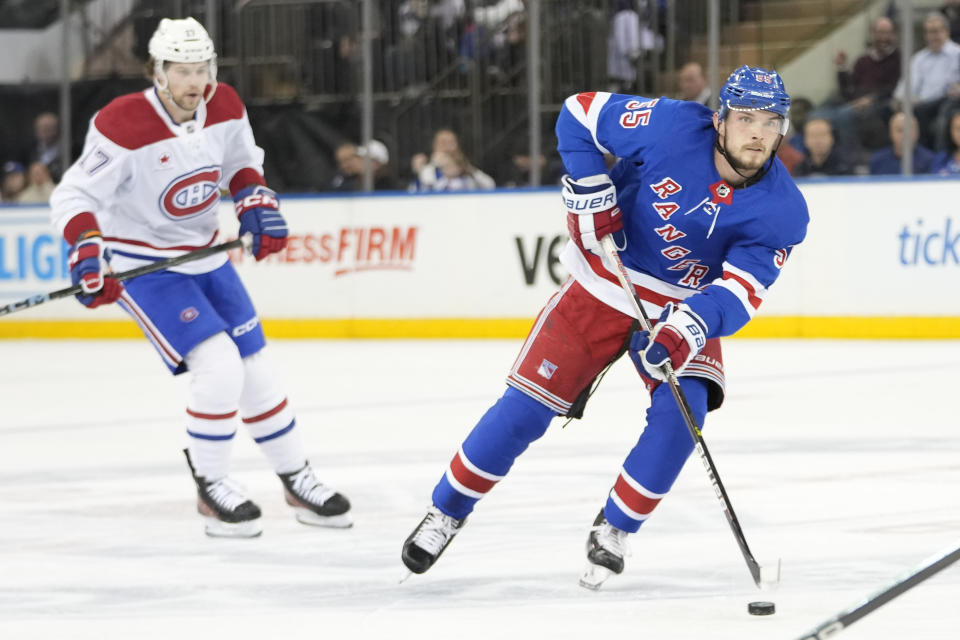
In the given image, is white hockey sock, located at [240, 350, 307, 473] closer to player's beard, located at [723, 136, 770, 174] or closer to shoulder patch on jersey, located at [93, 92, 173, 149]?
shoulder patch on jersey, located at [93, 92, 173, 149]

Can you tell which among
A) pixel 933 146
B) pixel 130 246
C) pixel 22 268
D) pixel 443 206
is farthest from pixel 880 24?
pixel 130 246

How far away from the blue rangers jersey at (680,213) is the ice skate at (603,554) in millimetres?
470

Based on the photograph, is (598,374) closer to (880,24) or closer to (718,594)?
(718,594)

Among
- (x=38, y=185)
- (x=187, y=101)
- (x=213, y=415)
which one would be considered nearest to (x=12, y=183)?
(x=38, y=185)

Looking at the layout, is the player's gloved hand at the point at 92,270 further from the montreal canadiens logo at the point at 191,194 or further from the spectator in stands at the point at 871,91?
the spectator in stands at the point at 871,91

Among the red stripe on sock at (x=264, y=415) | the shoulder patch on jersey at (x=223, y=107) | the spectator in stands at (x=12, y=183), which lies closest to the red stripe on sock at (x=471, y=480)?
the red stripe on sock at (x=264, y=415)

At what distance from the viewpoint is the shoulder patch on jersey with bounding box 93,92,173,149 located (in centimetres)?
416

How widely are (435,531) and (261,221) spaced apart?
1166mm

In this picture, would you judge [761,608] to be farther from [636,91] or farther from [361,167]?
[361,167]

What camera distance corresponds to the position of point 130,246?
14.0 ft

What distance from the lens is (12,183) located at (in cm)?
1021

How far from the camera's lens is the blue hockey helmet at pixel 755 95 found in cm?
328

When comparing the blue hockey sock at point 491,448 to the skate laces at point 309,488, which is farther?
the skate laces at point 309,488

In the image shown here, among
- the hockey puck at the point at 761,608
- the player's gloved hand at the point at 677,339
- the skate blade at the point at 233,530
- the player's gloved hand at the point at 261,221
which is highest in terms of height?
the player's gloved hand at the point at 261,221
